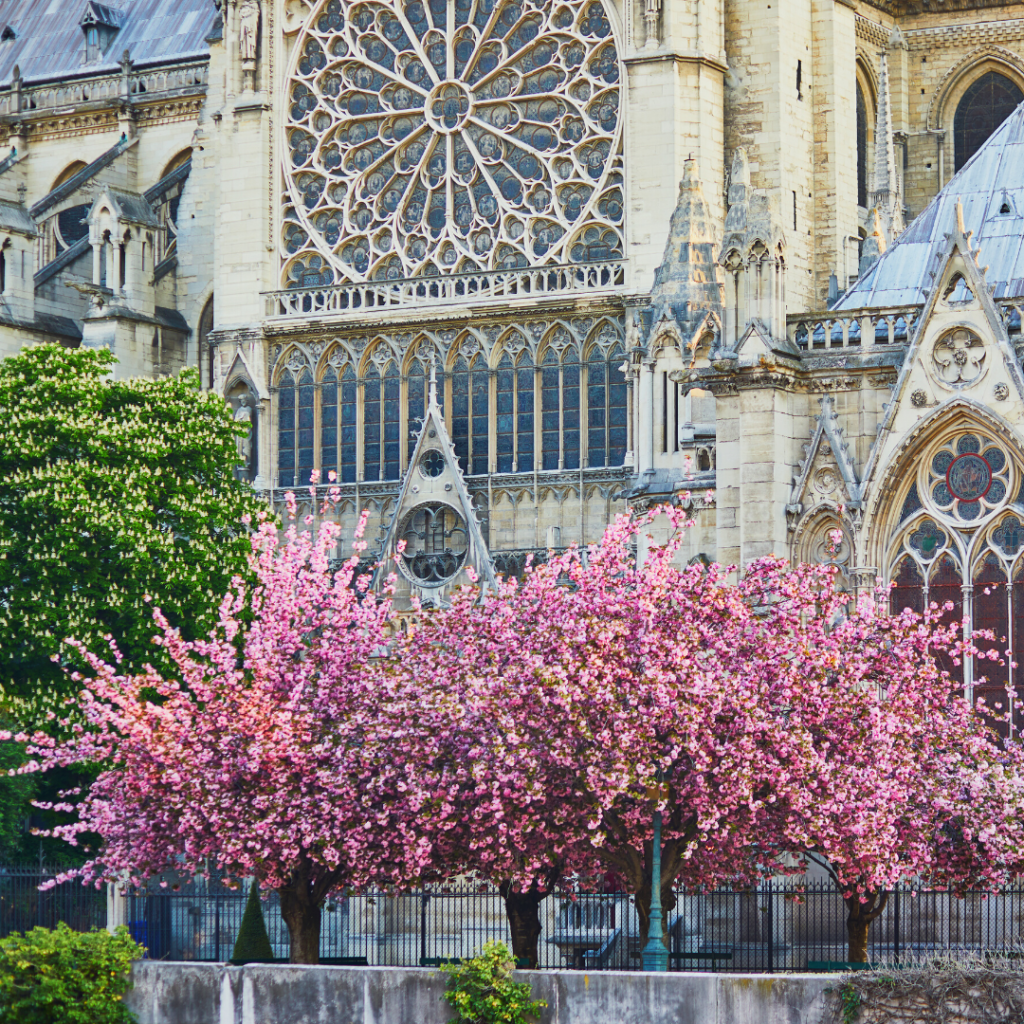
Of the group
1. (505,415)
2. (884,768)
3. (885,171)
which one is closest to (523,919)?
(884,768)

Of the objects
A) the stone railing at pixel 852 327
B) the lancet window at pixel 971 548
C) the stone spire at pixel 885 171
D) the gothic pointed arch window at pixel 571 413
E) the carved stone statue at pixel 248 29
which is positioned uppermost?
the carved stone statue at pixel 248 29

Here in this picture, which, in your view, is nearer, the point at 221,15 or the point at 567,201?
the point at 567,201

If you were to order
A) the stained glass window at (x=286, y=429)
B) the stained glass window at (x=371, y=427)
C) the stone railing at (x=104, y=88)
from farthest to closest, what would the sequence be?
the stone railing at (x=104, y=88)
the stained glass window at (x=286, y=429)
the stained glass window at (x=371, y=427)

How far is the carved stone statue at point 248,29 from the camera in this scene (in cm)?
5772

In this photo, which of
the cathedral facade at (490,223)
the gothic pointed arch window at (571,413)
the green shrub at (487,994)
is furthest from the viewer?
the gothic pointed arch window at (571,413)

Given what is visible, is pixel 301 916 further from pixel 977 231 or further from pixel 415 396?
pixel 415 396

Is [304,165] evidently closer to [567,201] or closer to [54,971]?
[567,201]

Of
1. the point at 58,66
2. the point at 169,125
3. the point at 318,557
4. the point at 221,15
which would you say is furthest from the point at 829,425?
the point at 58,66

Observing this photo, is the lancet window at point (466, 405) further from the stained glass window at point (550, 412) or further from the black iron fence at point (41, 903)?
the black iron fence at point (41, 903)

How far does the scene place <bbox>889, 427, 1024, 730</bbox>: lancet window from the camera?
113 ft

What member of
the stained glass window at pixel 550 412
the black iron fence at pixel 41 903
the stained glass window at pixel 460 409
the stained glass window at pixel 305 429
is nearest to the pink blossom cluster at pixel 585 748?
the black iron fence at pixel 41 903

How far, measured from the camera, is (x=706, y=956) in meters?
31.4

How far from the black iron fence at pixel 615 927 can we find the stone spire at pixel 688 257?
1262 centimetres

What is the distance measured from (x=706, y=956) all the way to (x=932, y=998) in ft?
24.2
